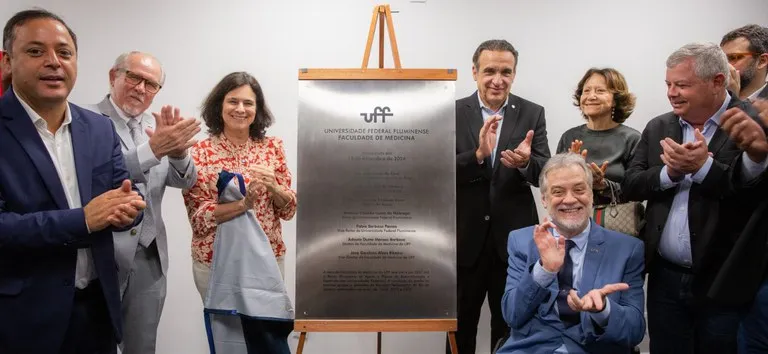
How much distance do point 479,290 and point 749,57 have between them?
1.75 metres

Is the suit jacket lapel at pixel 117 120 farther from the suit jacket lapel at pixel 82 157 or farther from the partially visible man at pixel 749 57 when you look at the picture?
the partially visible man at pixel 749 57

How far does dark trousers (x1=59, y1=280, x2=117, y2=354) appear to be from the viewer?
2137 millimetres

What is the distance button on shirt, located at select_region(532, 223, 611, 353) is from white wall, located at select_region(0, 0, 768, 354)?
1.82 meters

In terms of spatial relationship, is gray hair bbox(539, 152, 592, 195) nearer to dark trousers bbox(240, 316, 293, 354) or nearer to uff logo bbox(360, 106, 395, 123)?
uff logo bbox(360, 106, 395, 123)

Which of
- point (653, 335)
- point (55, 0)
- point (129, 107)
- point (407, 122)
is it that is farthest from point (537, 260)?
point (55, 0)

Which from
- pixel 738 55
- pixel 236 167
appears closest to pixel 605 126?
pixel 738 55

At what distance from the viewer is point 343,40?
161 inches

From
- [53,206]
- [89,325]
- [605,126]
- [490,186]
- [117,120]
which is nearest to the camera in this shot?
[53,206]

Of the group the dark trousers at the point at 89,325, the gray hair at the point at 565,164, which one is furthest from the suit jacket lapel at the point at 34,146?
the gray hair at the point at 565,164

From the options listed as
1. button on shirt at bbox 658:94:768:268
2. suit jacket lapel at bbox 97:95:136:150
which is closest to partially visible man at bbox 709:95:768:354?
button on shirt at bbox 658:94:768:268

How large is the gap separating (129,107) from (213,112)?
413 mm

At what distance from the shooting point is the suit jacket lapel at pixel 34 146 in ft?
6.67

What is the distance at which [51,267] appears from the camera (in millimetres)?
2041

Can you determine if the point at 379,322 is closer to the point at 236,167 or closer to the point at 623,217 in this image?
→ the point at 236,167
